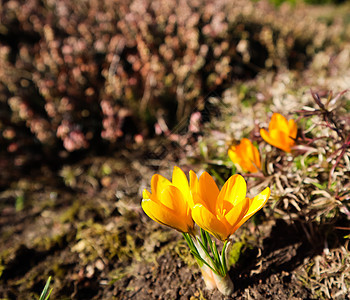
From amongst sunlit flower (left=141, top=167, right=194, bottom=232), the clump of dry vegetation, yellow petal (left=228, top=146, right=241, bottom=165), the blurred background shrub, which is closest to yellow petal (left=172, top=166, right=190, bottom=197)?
sunlit flower (left=141, top=167, right=194, bottom=232)

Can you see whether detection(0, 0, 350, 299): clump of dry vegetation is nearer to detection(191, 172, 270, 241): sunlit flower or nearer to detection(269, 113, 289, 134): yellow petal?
detection(269, 113, 289, 134): yellow petal

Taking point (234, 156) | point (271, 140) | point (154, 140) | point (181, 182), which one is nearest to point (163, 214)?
point (181, 182)

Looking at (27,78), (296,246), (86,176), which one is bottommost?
Result: (296,246)

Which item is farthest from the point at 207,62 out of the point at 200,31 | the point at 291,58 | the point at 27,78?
the point at 27,78

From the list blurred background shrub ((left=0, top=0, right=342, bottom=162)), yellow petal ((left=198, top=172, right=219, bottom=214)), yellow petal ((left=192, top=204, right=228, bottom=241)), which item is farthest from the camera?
blurred background shrub ((left=0, top=0, right=342, bottom=162))

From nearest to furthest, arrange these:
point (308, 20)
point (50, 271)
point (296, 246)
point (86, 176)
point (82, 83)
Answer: point (296, 246) → point (50, 271) → point (86, 176) → point (82, 83) → point (308, 20)

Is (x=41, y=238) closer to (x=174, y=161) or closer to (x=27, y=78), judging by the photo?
(x=174, y=161)

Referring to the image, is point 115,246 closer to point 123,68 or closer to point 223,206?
point 223,206
